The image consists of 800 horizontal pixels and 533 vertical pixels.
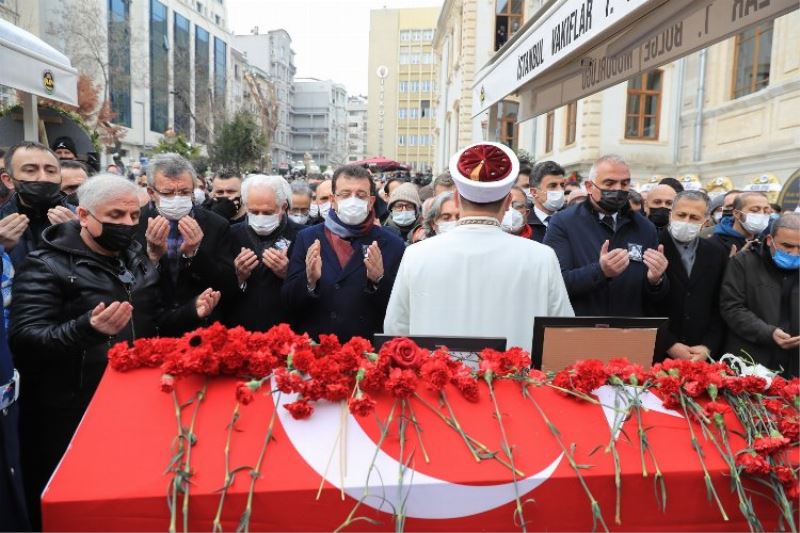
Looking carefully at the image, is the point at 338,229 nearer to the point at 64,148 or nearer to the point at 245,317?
the point at 245,317

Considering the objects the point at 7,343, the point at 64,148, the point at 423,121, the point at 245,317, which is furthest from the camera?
the point at 423,121

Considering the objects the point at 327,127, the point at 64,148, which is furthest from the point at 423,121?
the point at 64,148

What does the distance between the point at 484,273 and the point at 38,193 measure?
288cm

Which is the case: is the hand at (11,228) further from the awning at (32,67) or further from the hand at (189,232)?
the awning at (32,67)

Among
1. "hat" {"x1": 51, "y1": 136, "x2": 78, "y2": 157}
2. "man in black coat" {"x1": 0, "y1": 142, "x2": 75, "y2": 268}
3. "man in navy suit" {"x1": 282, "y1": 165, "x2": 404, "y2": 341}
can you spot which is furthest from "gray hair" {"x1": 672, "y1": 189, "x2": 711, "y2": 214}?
"hat" {"x1": 51, "y1": 136, "x2": 78, "y2": 157}

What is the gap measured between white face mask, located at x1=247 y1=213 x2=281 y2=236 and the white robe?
175 cm

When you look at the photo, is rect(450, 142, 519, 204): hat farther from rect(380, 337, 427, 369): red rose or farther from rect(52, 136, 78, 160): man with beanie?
rect(52, 136, 78, 160): man with beanie

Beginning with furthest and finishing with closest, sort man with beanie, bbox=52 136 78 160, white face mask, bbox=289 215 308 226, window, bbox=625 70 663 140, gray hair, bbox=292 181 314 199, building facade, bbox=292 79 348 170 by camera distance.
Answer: building facade, bbox=292 79 348 170
window, bbox=625 70 663 140
man with beanie, bbox=52 136 78 160
gray hair, bbox=292 181 314 199
white face mask, bbox=289 215 308 226

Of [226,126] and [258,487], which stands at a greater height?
[226,126]

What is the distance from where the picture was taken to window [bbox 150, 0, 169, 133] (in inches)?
2010

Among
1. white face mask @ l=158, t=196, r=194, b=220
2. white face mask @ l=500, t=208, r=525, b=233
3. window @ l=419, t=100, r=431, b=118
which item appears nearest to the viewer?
white face mask @ l=158, t=196, r=194, b=220

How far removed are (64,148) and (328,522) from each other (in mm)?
6389

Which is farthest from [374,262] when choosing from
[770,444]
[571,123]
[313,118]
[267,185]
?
[313,118]

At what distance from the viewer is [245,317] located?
12.3ft
